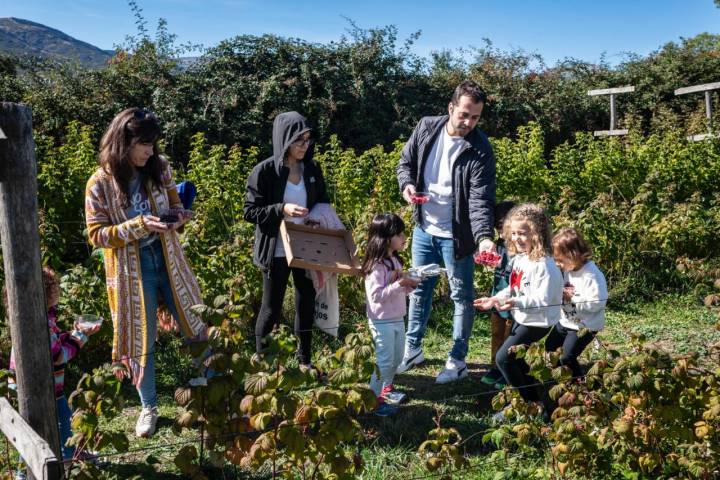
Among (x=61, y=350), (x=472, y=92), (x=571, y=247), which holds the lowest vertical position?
(x=61, y=350)

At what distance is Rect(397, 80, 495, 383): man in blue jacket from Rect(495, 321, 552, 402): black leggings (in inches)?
20.1

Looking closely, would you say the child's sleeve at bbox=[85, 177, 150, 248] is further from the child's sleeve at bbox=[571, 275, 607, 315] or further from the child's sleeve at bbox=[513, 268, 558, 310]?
→ the child's sleeve at bbox=[571, 275, 607, 315]

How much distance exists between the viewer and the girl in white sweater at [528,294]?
13.5 feet

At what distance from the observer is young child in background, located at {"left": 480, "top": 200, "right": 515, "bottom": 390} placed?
4.79 metres

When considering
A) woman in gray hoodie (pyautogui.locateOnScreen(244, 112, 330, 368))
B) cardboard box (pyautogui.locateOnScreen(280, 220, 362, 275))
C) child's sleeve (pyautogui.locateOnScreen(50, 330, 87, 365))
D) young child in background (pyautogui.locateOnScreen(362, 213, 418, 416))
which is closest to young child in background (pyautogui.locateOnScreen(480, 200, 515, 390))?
young child in background (pyautogui.locateOnScreen(362, 213, 418, 416))

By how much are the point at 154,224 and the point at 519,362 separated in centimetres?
207

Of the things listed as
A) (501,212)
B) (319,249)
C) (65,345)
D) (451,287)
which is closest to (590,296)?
(501,212)

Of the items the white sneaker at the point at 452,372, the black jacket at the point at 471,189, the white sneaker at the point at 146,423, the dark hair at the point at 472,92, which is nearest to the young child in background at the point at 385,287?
the black jacket at the point at 471,189

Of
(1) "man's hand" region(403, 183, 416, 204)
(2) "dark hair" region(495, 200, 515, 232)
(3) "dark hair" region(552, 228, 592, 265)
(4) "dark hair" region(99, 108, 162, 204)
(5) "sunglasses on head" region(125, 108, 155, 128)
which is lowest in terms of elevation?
(3) "dark hair" region(552, 228, 592, 265)

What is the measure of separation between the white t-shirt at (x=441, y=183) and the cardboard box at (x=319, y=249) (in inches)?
21.6

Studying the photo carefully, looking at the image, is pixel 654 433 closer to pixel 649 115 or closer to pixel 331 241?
pixel 331 241

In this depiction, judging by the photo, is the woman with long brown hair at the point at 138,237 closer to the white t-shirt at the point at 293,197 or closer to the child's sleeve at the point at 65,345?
the child's sleeve at the point at 65,345

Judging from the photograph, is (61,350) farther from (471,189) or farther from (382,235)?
(471,189)

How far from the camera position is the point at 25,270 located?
278cm
